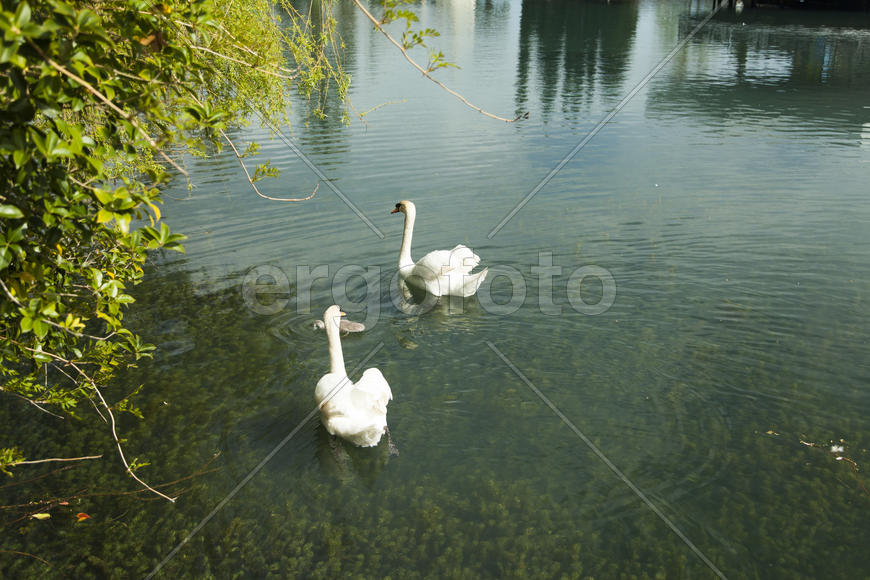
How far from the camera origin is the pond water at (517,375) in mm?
6211

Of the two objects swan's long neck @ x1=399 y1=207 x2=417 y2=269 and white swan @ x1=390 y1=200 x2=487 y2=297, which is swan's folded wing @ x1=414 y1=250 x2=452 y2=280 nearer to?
white swan @ x1=390 y1=200 x2=487 y2=297

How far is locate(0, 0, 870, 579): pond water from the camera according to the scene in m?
6.21

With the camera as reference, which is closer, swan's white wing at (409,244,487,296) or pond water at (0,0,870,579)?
pond water at (0,0,870,579)

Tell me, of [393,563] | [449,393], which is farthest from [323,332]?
[393,563]

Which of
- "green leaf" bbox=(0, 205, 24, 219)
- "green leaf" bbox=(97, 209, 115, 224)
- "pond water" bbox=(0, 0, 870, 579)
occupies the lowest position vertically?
"pond water" bbox=(0, 0, 870, 579)

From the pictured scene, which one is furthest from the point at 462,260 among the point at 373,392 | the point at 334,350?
the point at 373,392

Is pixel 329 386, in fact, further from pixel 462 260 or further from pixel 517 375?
pixel 462 260

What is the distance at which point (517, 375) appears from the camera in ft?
28.5

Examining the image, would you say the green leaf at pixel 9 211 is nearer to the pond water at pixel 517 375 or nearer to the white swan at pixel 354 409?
the pond water at pixel 517 375

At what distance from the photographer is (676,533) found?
6.20 metres

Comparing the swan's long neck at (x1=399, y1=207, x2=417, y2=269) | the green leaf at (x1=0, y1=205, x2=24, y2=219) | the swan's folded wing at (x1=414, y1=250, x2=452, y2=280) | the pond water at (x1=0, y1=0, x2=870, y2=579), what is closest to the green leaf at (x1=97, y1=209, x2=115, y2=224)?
the green leaf at (x1=0, y1=205, x2=24, y2=219)

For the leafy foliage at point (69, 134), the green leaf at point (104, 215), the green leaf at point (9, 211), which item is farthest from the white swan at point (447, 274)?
the green leaf at point (9, 211)

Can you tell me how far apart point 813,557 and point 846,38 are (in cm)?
4452

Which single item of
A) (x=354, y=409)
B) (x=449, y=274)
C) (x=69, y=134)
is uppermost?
(x=69, y=134)
